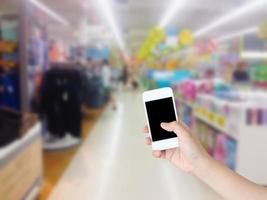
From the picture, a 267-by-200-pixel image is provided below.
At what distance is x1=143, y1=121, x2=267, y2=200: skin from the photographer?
2.45 ft

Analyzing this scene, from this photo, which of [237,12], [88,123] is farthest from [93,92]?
[237,12]

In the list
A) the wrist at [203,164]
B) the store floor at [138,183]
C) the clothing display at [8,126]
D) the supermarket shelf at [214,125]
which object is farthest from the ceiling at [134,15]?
the wrist at [203,164]

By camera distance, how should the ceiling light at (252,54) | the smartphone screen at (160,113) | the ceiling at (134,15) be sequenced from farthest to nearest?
1. the ceiling light at (252,54)
2. the ceiling at (134,15)
3. the smartphone screen at (160,113)

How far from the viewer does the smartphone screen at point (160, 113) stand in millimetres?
844

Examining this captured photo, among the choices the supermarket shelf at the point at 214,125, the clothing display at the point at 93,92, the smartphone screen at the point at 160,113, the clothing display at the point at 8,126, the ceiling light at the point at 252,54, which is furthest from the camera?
the ceiling light at the point at 252,54

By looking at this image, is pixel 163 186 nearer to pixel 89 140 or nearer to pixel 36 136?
pixel 36 136

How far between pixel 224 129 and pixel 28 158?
1.93m

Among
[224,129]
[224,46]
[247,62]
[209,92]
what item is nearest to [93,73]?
[209,92]

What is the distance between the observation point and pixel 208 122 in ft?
12.0

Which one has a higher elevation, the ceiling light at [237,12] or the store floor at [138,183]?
the ceiling light at [237,12]

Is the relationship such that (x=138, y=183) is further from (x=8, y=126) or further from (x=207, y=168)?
(x=8, y=126)

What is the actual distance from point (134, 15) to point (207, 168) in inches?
517

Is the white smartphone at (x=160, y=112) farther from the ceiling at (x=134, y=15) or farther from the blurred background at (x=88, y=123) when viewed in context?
the ceiling at (x=134, y=15)

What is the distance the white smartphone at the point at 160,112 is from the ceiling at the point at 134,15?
3.95 m
